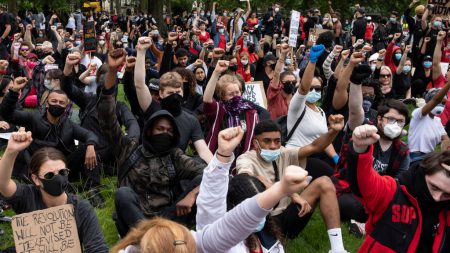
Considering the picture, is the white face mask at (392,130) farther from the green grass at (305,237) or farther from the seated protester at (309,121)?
the green grass at (305,237)

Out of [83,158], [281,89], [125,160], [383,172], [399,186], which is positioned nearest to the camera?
[399,186]

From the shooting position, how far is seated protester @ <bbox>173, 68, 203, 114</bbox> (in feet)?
24.7

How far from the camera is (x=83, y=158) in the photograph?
6.77 metres

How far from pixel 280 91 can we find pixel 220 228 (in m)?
5.33

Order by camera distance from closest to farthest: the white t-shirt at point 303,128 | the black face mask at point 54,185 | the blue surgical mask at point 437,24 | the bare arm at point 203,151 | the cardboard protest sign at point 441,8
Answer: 1. the black face mask at point 54,185
2. the bare arm at point 203,151
3. the white t-shirt at point 303,128
4. the blue surgical mask at point 437,24
5. the cardboard protest sign at point 441,8

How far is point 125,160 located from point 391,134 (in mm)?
2298

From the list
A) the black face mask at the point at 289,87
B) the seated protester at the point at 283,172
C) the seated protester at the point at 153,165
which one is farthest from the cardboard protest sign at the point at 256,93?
the seated protester at the point at 153,165

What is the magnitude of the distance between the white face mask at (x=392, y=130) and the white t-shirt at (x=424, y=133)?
1.71m

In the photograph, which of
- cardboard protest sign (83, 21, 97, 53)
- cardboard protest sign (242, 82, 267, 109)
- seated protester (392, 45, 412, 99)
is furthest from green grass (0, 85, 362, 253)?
seated protester (392, 45, 412, 99)

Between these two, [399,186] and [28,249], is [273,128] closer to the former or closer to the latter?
[399,186]

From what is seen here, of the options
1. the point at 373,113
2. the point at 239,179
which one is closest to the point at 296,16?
the point at 373,113

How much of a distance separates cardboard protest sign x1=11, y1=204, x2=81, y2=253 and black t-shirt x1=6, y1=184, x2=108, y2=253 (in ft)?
0.50

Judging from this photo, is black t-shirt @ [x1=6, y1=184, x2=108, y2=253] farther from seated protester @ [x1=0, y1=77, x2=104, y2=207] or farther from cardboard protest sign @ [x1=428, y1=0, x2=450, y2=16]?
cardboard protest sign @ [x1=428, y1=0, x2=450, y2=16]

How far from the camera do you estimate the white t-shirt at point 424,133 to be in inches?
270
